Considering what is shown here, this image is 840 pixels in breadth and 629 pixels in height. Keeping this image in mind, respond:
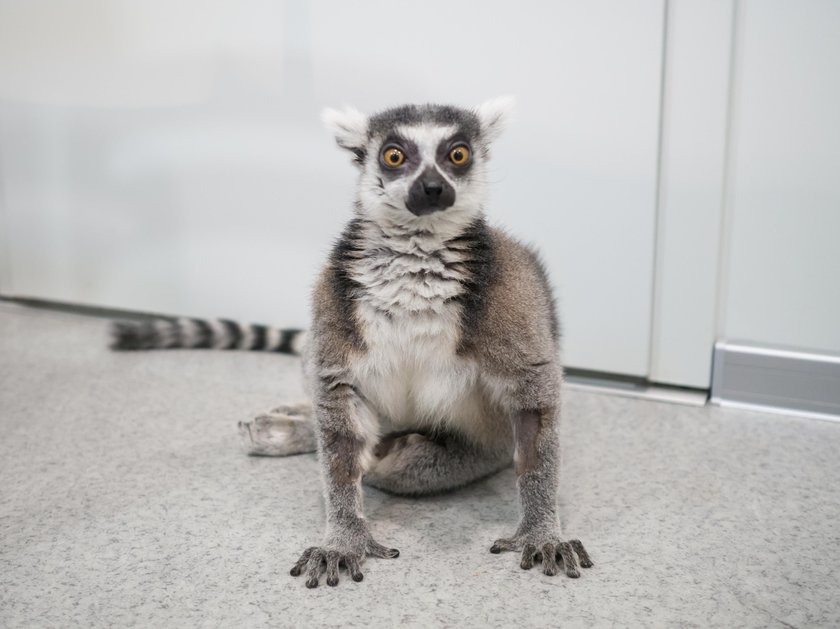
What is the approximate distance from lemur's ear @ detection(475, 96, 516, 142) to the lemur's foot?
94cm

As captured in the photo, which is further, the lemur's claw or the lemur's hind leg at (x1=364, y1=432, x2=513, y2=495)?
the lemur's hind leg at (x1=364, y1=432, x2=513, y2=495)

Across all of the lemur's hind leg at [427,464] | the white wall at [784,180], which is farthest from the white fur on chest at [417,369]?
the white wall at [784,180]

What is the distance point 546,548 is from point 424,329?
547mm

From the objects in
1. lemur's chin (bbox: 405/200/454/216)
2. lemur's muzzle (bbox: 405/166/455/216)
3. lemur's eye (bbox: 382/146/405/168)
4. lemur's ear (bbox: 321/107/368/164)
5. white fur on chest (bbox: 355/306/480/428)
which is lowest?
white fur on chest (bbox: 355/306/480/428)

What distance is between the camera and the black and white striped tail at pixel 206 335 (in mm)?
3363

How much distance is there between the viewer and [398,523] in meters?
2.22

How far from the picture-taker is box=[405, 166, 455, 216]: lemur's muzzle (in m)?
1.93

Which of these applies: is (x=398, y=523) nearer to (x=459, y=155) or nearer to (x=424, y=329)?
(x=424, y=329)

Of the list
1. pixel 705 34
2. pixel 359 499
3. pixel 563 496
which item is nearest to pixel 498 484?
pixel 563 496

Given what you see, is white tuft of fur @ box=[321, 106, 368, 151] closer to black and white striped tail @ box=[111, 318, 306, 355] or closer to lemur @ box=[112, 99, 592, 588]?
lemur @ box=[112, 99, 592, 588]

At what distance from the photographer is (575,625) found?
1.79 m

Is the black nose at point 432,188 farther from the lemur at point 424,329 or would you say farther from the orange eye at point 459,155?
the orange eye at point 459,155

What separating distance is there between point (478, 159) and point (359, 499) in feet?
2.71

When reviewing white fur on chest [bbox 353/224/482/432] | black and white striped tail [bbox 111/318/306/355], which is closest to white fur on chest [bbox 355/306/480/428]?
white fur on chest [bbox 353/224/482/432]
